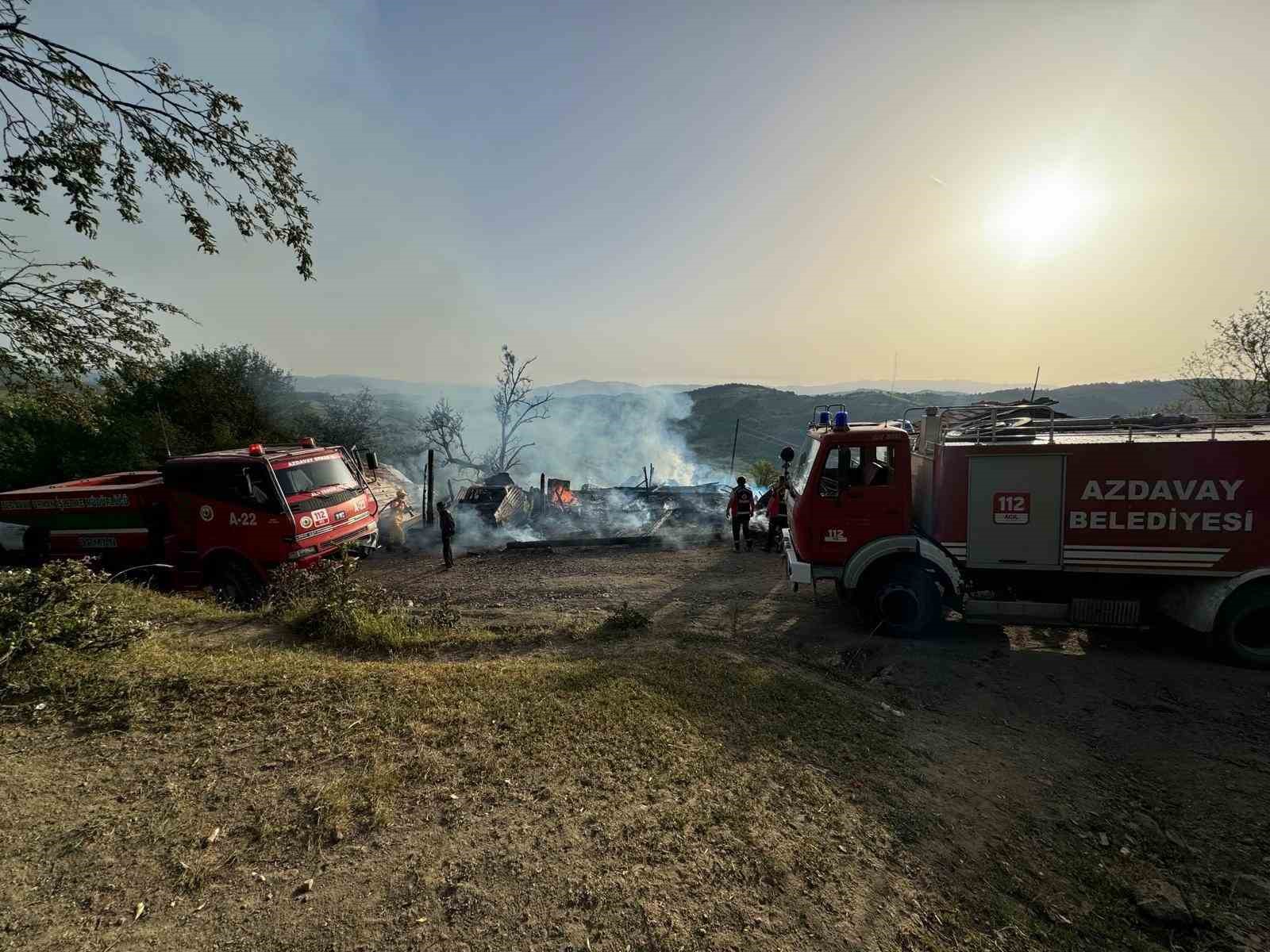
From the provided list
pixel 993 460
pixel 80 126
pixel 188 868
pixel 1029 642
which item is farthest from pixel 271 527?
pixel 1029 642

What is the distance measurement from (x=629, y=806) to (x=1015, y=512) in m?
6.03

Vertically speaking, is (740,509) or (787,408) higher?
(787,408)

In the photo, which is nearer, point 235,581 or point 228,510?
point 228,510

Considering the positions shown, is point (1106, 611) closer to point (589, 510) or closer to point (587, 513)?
point (587, 513)

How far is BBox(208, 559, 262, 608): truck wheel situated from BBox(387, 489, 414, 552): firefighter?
5400 mm

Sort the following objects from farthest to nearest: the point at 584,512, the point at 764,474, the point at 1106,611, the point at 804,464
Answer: the point at 764,474, the point at 584,512, the point at 804,464, the point at 1106,611

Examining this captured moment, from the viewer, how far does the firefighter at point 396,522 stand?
1457cm

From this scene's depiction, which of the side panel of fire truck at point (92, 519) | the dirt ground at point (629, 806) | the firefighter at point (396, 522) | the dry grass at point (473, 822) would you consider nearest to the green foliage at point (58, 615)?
the dry grass at point (473, 822)

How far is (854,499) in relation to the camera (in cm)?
733

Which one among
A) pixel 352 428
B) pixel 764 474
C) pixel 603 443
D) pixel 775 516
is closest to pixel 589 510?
pixel 764 474

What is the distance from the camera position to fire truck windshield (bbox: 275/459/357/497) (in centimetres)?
896

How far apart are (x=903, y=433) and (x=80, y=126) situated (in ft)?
30.7

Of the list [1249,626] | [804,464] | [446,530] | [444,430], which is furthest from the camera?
[444,430]

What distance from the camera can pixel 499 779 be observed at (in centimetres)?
365
